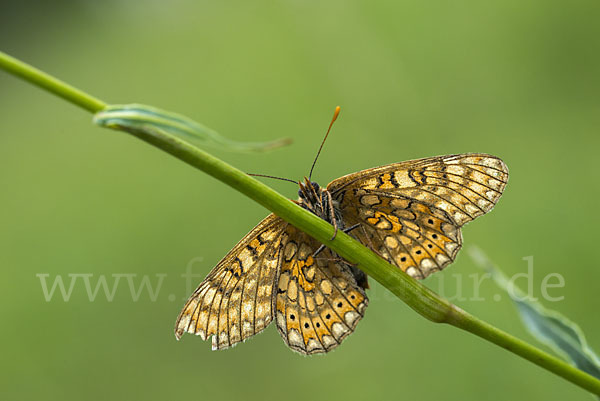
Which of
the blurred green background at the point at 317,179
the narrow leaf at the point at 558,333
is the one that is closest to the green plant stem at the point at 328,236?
the narrow leaf at the point at 558,333

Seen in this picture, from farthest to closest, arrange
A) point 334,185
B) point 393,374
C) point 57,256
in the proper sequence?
point 57,256, point 393,374, point 334,185

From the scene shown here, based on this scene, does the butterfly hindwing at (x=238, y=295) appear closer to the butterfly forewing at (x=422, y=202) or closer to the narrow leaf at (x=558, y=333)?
the butterfly forewing at (x=422, y=202)

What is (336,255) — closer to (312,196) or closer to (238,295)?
(312,196)

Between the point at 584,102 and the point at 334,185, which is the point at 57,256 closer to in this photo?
the point at 334,185

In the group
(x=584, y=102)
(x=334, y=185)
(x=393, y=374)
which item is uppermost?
(x=334, y=185)

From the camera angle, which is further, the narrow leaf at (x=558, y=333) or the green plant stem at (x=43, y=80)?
the narrow leaf at (x=558, y=333)

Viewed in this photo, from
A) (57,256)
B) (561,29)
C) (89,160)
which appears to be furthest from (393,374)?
(89,160)
